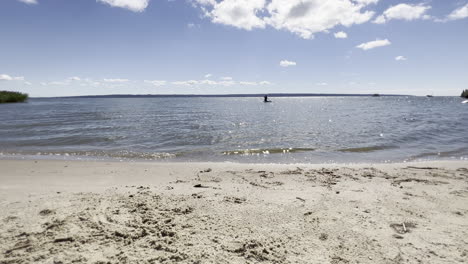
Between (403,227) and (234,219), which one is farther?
(234,219)

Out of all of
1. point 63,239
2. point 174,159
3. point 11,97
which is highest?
point 11,97

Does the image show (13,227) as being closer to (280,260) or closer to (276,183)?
(280,260)

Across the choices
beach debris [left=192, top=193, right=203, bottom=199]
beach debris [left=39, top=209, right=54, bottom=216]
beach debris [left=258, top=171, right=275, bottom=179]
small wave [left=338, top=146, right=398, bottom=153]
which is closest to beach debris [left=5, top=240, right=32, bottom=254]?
beach debris [left=39, top=209, right=54, bottom=216]

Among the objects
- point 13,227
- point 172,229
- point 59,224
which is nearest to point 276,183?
point 172,229

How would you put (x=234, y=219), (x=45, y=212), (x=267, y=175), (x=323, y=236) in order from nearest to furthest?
(x=323, y=236)
(x=234, y=219)
(x=45, y=212)
(x=267, y=175)

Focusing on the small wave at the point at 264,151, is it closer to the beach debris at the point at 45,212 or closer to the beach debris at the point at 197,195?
the beach debris at the point at 197,195

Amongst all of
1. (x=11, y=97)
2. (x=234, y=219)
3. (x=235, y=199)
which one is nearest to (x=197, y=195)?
(x=235, y=199)

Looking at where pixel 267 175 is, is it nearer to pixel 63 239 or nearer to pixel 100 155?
pixel 63 239

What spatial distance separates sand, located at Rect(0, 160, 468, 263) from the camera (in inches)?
140

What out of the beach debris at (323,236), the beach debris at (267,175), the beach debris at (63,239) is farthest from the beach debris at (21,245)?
the beach debris at (267,175)

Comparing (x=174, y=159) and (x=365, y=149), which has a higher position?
(x=365, y=149)

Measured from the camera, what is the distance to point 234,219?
4539 millimetres

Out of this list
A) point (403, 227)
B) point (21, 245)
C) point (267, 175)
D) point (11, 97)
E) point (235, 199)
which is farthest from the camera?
point (11, 97)

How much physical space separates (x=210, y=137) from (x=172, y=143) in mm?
2838
